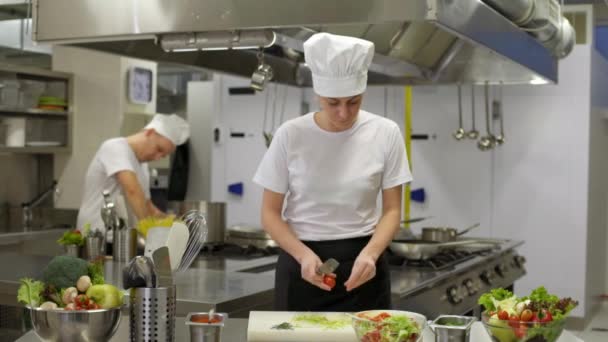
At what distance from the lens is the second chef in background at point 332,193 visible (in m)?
2.78

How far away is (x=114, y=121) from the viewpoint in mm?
6391

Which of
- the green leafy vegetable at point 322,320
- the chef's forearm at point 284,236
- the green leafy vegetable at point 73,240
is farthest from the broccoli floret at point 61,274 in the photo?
the green leafy vegetable at point 73,240

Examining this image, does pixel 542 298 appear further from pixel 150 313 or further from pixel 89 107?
pixel 89 107

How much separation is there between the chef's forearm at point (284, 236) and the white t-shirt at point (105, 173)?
152 centimetres

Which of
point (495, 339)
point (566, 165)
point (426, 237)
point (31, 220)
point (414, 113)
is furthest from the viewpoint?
point (414, 113)

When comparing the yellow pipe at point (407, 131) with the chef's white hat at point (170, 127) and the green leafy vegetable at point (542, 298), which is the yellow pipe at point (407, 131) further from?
the green leafy vegetable at point (542, 298)

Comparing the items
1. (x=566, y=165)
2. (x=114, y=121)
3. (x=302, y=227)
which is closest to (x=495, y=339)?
(x=302, y=227)

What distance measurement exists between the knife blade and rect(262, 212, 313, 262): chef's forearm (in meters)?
A: 0.13

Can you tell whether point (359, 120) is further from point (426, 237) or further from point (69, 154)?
point (69, 154)

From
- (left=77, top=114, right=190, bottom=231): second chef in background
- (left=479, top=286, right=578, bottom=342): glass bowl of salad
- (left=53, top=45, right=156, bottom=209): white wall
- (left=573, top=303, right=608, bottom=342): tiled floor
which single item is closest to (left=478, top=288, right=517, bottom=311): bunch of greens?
(left=479, top=286, right=578, bottom=342): glass bowl of salad

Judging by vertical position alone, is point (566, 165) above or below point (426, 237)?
above

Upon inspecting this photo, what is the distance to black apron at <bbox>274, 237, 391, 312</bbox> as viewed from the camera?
9.16ft

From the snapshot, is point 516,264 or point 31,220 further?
point 31,220

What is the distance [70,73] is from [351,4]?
4.14 meters
